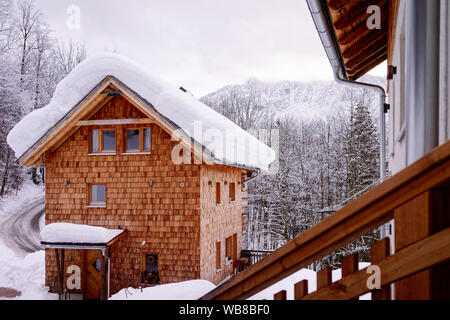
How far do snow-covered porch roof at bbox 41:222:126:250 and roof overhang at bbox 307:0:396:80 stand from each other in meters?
7.29

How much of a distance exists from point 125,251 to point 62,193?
108 inches

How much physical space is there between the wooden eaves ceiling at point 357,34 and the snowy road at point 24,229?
16259 millimetres

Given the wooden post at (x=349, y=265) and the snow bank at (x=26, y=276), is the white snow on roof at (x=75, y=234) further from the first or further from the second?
the wooden post at (x=349, y=265)

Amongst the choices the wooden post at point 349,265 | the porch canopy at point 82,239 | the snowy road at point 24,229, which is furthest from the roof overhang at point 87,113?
the snowy road at point 24,229

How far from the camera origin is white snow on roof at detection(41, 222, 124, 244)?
9.27 m

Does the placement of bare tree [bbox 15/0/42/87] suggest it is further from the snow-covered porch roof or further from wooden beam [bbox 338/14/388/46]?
wooden beam [bbox 338/14/388/46]

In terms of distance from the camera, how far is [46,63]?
80.4 ft

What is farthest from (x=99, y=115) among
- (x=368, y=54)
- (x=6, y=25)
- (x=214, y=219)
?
(x=6, y=25)

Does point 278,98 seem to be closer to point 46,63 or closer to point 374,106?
point 374,106

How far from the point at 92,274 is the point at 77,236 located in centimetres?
173

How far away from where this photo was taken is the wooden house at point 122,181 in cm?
946

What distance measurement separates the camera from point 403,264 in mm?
857

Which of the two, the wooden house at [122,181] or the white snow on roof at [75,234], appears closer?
the white snow on roof at [75,234]

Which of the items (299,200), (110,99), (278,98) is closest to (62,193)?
(110,99)
